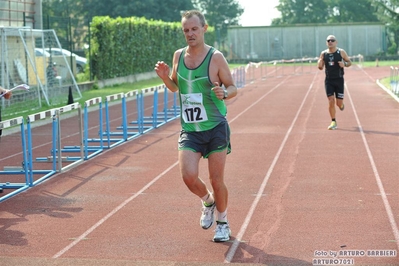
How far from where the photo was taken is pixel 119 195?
1067cm

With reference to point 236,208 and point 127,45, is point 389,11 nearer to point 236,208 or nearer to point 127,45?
point 127,45

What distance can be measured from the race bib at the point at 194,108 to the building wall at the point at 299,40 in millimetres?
61698

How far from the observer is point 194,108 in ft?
25.4

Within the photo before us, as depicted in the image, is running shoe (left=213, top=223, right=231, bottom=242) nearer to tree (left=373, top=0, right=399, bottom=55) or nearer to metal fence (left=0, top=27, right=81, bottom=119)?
metal fence (left=0, top=27, right=81, bottom=119)

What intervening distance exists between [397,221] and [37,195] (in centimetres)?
457

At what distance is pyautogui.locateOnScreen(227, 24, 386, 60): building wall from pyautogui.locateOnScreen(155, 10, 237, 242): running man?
61.6 meters

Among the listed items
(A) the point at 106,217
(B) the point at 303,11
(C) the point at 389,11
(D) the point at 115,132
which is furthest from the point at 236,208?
(B) the point at 303,11

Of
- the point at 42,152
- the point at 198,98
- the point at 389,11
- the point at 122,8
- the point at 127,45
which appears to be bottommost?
the point at 42,152

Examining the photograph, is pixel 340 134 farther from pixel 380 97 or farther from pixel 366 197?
pixel 380 97

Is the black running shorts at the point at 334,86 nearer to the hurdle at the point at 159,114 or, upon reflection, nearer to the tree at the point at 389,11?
the hurdle at the point at 159,114

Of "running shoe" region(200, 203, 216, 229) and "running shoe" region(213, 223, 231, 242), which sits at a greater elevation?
"running shoe" region(200, 203, 216, 229)

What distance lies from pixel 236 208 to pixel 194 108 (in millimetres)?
2227

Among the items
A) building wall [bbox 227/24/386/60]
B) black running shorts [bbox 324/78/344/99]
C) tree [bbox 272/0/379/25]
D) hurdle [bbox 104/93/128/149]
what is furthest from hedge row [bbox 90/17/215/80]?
tree [bbox 272/0/379/25]

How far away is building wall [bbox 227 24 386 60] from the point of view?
68.4 m
